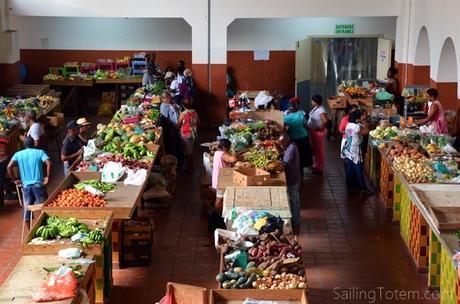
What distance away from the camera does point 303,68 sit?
2353 centimetres

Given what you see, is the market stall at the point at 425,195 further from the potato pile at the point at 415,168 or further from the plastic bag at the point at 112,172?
the plastic bag at the point at 112,172

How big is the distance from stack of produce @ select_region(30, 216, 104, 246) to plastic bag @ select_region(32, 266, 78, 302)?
3.83 ft

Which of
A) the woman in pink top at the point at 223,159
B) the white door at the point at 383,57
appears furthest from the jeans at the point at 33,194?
the white door at the point at 383,57

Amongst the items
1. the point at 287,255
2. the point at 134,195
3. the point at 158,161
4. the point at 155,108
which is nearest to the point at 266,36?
the point at 155,108

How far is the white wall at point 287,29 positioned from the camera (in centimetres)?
2391

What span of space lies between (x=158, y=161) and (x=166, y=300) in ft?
26.6

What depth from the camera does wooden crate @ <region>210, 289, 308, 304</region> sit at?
27.6 ft

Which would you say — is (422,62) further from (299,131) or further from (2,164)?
(2,164)

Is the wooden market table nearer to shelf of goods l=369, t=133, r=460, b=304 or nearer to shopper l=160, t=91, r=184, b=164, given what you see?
shelf of goods l=369, t=133, r=460, b=304

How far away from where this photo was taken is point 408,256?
12469mm

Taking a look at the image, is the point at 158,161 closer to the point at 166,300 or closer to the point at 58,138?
the point at 58,138

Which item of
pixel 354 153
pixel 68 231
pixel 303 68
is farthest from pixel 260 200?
pixel 303 68

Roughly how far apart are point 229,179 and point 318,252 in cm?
183

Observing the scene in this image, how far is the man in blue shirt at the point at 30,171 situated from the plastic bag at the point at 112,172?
2.98 ft
